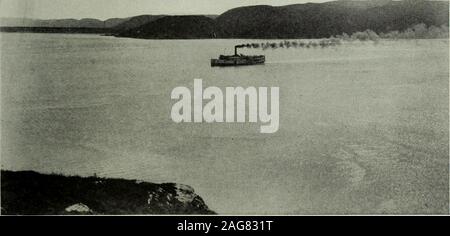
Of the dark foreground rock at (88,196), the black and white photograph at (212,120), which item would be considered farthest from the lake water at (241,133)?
the dark foreground rock at (88,196)

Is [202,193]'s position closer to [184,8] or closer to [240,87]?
[240,87]

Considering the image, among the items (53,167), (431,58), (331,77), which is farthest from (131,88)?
(431,58)

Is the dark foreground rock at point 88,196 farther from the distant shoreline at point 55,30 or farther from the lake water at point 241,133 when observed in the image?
the distant shoreline at point 55,30

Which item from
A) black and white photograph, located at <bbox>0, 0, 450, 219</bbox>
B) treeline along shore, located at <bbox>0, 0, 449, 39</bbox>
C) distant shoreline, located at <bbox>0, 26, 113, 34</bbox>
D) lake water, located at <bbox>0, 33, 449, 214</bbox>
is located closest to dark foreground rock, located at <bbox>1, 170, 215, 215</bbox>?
black and white photograph, located at <bbox>0, 0, 450, 219</bbox>

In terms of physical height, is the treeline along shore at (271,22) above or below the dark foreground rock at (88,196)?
above

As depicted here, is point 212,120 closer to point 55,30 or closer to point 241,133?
point 241,133

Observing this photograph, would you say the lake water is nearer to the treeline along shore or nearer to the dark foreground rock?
the dark foreground rock
